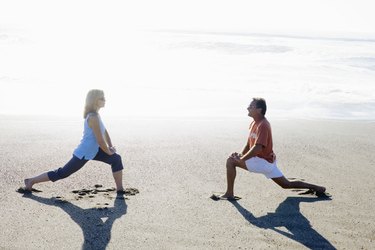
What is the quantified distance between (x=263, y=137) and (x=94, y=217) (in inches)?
87.8

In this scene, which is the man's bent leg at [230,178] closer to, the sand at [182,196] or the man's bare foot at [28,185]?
the sand at [182,196]

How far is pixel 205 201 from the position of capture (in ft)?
20.6

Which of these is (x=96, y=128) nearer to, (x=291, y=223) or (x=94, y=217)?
(x=94, y=217)

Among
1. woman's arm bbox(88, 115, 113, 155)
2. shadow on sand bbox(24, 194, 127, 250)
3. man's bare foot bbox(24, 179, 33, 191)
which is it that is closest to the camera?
shadow on sand bbox(24, 194, 127, 250)

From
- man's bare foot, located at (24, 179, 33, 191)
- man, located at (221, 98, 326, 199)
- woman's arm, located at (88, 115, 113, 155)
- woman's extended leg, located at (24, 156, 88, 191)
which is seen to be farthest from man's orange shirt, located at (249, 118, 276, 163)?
man's bare foot, located at (24, 179, 33, 191)

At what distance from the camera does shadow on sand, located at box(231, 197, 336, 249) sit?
5.00m

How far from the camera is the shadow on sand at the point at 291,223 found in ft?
16.4

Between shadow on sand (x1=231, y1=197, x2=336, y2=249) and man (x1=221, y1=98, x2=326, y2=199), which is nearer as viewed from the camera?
shadow on sand (x1=231, y1=197, x2=336, y2=249)

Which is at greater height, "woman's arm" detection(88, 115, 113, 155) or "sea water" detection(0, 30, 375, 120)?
"woman's arm" detection(88, 115, 113, 155)

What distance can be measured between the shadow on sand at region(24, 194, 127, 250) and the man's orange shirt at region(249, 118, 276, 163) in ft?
5.87

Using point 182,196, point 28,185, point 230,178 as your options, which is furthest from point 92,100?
point 230,178

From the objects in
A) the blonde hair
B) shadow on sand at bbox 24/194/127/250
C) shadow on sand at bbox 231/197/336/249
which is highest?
the blonde hair

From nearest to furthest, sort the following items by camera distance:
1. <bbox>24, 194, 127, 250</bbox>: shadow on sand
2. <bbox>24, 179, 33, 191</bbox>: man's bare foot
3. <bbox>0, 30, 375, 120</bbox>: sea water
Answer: <bbox>24, 194, 127, 250</bbox>: shadow on sand
<bbox>24, 179, 33, 191</bbox>: man's bare foot
<bbox>0, 30, 375, 120</bbox>: sea water

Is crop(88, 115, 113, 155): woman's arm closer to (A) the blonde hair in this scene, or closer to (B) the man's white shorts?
(A) the blonde hair
